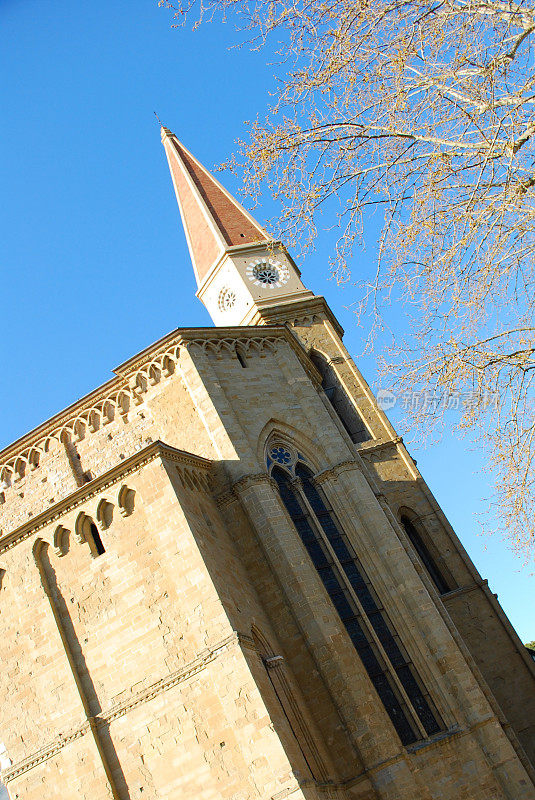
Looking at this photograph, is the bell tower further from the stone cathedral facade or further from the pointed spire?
the stone cathedral facade

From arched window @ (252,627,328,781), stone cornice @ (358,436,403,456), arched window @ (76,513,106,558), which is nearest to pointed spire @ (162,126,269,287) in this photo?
stone cornice @ (358,436,403,456)

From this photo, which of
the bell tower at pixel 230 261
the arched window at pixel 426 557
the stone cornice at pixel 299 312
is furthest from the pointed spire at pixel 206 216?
the arched window at pixel 426 557

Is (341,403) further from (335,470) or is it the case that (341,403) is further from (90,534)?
(90,534)

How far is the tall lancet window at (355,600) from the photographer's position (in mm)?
13156

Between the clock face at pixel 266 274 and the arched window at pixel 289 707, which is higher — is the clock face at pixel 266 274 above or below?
above

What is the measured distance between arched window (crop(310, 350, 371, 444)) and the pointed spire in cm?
513

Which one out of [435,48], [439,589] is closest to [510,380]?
[435,48]

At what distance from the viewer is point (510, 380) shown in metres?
7.84

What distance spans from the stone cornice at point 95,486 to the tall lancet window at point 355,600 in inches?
111

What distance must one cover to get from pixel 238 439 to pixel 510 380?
792cm

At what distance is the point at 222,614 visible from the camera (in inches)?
450

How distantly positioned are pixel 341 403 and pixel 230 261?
22.3 feet

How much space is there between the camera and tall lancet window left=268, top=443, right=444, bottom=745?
43.2 ft

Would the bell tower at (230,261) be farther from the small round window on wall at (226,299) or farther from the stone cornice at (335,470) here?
the stone cornice at (335,470)
